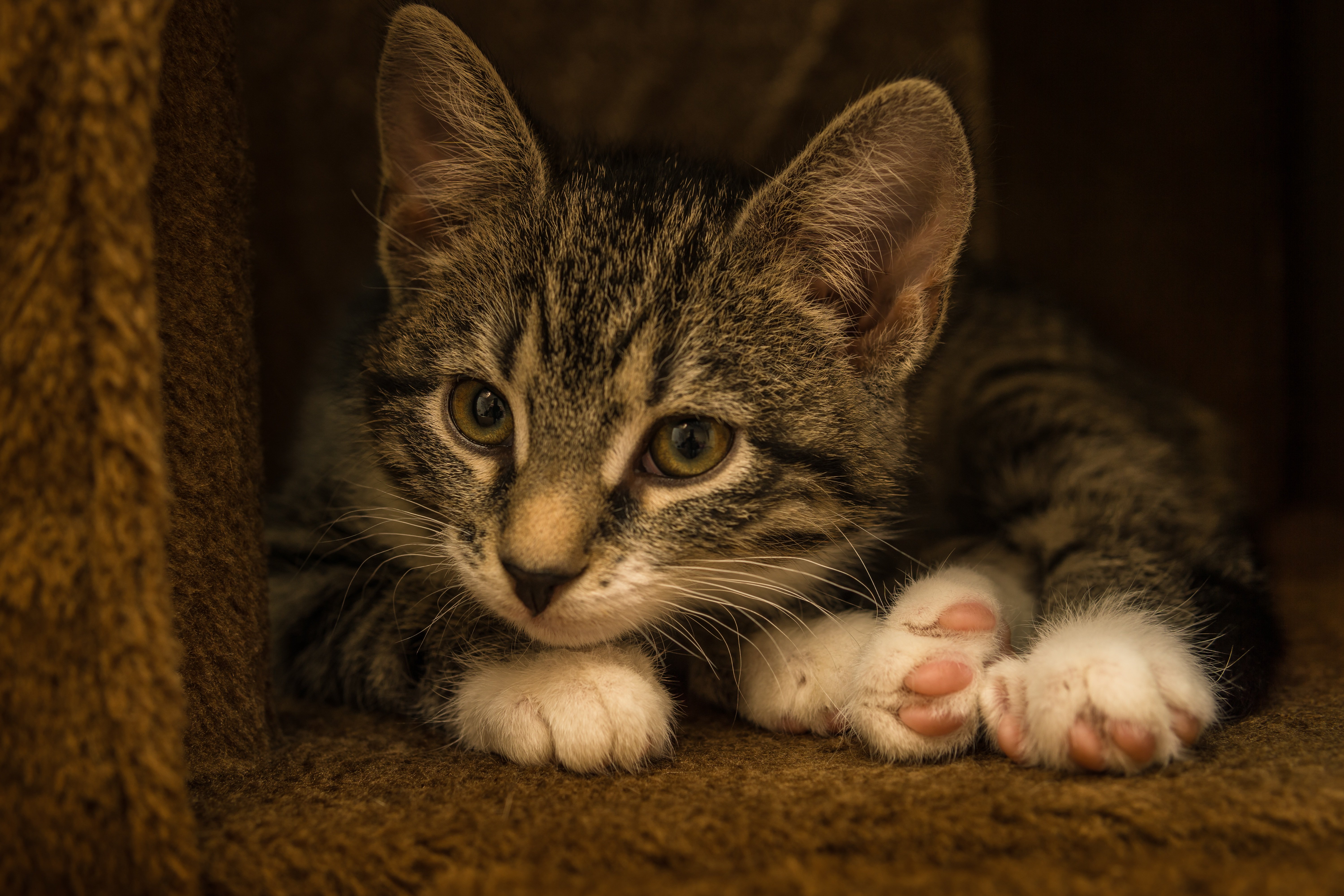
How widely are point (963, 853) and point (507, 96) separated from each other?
114cm

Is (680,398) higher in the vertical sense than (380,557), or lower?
higher

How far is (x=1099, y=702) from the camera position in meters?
1.03

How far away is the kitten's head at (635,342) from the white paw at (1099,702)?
0.35 m

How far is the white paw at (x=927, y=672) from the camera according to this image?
1.14 metres

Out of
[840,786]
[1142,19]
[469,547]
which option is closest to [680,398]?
[469,547]

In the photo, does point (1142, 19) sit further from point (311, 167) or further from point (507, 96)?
point (311, 167)

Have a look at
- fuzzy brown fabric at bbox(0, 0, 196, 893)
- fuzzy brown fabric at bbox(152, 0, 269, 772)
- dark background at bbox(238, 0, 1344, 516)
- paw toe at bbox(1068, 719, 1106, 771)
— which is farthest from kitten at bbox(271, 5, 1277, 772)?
dark background at bbox(238, 0, 1344, 516)

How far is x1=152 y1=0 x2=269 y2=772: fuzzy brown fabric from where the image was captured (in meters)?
1.09

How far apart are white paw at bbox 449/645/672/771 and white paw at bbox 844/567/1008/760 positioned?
0.26m

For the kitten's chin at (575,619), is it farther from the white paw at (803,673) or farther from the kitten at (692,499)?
the white paw at (803,673)

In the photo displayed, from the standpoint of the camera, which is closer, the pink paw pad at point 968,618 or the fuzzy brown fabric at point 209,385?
the fuzzy brown fabric at point 209,385

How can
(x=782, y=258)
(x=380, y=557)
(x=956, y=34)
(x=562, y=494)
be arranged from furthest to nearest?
(x=956, y=34) < (x=380, y=557) < (x=782, y=258) < (x=562, y=494)

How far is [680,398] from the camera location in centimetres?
124

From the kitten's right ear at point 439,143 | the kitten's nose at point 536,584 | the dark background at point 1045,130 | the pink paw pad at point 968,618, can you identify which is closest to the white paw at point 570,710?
the kitten's nose at point 536,584
